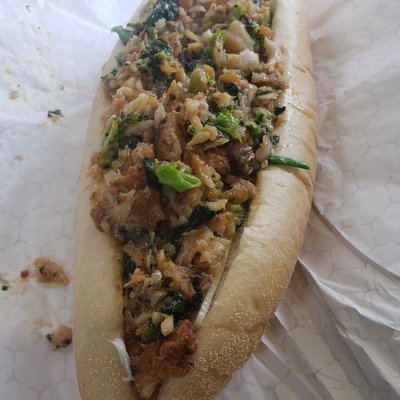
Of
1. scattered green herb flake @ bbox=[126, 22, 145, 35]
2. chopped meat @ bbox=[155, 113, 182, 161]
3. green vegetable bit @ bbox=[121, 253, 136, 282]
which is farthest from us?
scattered green herb flake @ bbox=[126, 22, 145, 35]

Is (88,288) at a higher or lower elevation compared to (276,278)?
lower

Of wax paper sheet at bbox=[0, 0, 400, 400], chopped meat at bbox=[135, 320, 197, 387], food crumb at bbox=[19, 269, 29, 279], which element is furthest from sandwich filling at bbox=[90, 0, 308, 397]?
food crumb at bbox=[19, 269, 29, 279]

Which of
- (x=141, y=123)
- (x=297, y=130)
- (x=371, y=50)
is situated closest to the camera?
(x=141, y=123)

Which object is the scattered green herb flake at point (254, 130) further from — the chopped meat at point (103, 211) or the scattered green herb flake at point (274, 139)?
the chopped meat at point (103, 211)

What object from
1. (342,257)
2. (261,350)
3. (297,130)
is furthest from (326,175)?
(261,350)

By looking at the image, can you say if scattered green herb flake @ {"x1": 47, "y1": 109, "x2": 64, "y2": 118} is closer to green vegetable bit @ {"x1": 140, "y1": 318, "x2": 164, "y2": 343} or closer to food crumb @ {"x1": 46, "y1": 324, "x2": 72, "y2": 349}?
food crumb @ {"x1": 46, "y1": 324, "x2": 72, "y2": 349}

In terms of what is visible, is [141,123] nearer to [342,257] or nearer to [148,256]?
[148,256]

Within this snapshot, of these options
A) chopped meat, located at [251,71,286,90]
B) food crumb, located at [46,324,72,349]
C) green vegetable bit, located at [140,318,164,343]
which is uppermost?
chopped meat, located at [251,71,286,90]
